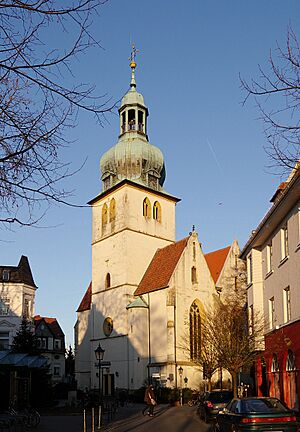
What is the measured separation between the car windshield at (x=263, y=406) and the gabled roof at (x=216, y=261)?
41.6 metres

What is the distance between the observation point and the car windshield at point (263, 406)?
43.6 feet

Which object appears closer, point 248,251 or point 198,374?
point 248,251

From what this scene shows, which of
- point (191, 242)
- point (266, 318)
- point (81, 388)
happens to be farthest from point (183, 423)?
point (81, 388)

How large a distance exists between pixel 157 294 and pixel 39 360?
17.2 meters

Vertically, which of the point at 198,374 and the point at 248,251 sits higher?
the point at 248,251

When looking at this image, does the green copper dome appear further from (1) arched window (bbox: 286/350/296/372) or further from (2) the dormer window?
(1) arched window (bbox: 286/350/296/372)

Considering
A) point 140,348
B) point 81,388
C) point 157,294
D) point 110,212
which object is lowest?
point 81,388

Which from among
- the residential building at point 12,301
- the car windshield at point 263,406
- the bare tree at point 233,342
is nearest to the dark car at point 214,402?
the bare tree at point 233,342

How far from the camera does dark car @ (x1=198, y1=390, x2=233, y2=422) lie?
23.2m

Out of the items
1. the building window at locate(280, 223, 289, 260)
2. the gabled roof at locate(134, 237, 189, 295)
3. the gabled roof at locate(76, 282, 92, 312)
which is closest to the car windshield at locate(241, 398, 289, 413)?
the building window at locate(280, 223, 289, 260)

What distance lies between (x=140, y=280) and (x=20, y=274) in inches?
632

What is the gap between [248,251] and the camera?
1222 inches

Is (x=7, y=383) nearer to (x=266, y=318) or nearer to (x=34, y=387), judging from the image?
(x=34, y=387)

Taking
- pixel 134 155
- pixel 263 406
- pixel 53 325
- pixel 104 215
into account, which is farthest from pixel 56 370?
pixel 263 406
